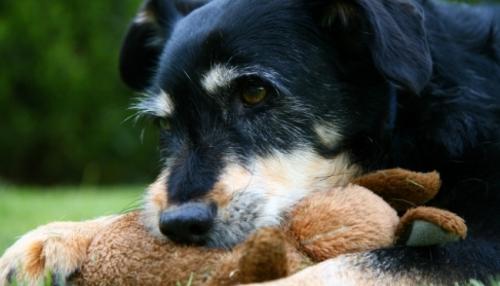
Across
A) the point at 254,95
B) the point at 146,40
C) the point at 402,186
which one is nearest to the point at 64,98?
the point at 146,40

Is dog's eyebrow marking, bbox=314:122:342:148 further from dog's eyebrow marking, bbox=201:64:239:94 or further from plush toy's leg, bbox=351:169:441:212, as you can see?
dog's eyebrow marking, bbox=201:64:239:94

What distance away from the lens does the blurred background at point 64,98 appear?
565 inches

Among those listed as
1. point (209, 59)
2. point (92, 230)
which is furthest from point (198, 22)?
point (92, 230)

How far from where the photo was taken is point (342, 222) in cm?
303

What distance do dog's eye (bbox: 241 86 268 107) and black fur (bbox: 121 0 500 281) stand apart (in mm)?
35

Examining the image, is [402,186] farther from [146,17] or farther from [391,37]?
[146,17]

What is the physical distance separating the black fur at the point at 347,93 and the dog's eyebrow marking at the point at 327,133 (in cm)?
3

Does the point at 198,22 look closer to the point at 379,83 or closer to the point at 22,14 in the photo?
the point at 379,83

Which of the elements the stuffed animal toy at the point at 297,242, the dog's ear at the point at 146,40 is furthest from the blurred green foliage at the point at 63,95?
the stuffed animal toy at the point at 297,242

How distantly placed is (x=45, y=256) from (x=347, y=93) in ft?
4.77

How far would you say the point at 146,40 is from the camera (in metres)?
4.89

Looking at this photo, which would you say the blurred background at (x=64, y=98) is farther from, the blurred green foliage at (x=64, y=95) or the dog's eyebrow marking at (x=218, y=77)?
the dog's eyebrow marking at (x=218, y=77)

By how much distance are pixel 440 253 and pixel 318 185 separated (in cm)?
66

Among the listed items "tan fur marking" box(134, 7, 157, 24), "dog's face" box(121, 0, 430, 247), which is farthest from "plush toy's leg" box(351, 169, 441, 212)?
"tan fur marking" box(134, 7, 157, 24)
